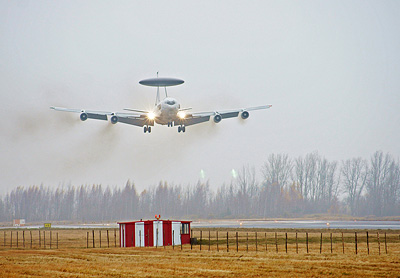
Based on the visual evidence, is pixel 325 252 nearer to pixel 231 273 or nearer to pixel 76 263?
pixel 231 273

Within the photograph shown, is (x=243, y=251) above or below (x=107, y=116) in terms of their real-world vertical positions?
below

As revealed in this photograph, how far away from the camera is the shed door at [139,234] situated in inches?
2430

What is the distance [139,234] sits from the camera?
61.9 meters

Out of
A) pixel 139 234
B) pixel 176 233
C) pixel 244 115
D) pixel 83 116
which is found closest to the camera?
pixel 139 234

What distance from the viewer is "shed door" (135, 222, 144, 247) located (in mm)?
61719

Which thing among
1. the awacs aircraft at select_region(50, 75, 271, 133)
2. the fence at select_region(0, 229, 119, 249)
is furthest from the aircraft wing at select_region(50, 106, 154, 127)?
the fence at select_region(0, 229, 119, 249)

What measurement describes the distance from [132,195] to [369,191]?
3279 inches

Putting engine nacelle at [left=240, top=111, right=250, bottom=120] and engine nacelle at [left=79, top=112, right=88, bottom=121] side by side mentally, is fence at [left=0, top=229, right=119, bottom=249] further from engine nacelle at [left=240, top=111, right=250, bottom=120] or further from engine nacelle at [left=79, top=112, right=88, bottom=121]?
engine nacelle at [left=240, top=111, right=250, bottom=120]

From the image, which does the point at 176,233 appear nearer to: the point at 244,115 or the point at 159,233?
the point at 159,233

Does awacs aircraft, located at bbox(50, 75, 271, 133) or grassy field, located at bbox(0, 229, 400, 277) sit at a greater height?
awacs aircraft, located at bbox(50, 75, 271, 133)

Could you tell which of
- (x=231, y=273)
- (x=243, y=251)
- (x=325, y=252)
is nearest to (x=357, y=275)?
(x=231, y=273)

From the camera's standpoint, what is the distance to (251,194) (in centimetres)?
18925

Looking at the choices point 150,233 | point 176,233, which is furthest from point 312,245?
point 150,233

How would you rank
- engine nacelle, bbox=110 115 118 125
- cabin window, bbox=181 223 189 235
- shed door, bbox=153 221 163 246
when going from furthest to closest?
engine nacelle, bbox=110 115 118 125
cabin window, bbox=181 223 189 235
shed door, bbox=153 221 163 246
